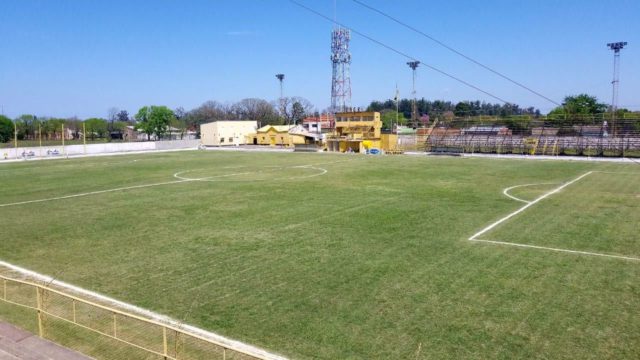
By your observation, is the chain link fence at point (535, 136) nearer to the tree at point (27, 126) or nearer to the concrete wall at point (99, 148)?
the concrete wall at point (99, 148)

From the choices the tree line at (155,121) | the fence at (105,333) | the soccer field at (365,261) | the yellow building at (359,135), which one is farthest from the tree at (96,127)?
the fence at (105,333)

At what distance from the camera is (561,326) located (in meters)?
8.59

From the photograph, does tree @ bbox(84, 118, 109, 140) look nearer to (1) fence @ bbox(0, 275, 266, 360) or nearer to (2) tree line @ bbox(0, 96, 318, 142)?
(2) tree line @ bbox(0, 96, 318, 142)

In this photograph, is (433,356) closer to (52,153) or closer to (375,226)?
(375,226)

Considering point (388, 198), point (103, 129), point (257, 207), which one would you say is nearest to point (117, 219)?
point (257, 207)

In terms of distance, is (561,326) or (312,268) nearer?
(561,326)

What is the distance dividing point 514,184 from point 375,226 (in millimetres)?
13910

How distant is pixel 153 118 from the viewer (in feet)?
352

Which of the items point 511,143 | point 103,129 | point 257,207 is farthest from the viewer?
point 103,129

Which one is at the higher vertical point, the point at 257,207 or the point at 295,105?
the point at 295,105

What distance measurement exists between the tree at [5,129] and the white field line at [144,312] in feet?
324

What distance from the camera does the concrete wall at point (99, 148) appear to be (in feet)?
184

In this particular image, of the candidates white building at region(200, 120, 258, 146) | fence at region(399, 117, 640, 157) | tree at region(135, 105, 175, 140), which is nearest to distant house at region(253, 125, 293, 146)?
white building at region(200, 120, 258, 146)

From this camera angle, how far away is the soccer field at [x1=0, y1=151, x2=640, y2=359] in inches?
331
